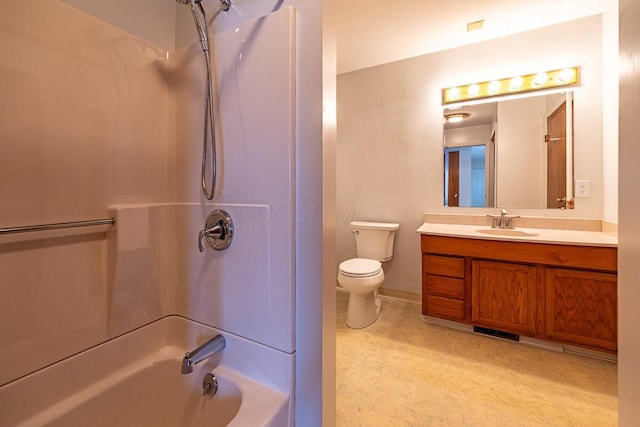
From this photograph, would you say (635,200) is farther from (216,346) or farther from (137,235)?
(137,235)

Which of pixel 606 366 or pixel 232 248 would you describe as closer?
pixel 232 248

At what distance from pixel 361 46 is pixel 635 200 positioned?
2.26 metres

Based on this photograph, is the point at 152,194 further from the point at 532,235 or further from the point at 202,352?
the point at 532,235

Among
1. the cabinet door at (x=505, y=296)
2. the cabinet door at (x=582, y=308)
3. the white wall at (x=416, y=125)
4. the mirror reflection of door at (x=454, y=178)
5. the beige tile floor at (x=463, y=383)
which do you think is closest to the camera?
the beige tile floor at (x=463, y=383)

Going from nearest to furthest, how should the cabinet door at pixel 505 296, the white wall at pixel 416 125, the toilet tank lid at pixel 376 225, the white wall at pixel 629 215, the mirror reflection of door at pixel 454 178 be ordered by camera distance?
the white wall at pixel 629 215 < the cabinet door at pixel 505 296 < the white wall at pixel 416 125 < the mirror reflection of door at pixel 454 178 < the toilet tank lid at pixel 376 225

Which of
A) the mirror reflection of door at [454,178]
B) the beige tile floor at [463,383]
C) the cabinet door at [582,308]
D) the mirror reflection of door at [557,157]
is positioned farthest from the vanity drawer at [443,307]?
the mirror reflection of door at [557,157]

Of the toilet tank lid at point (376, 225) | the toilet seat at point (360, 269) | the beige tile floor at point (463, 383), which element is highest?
the toilet tank lid at point (376, 225)

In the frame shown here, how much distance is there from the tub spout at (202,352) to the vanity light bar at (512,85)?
2.65m

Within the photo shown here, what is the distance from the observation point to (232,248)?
1021mm

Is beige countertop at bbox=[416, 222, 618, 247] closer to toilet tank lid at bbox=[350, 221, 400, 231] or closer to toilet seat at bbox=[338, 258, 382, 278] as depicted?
toilet tank lid at bbox=[350, 221, 400, 231]

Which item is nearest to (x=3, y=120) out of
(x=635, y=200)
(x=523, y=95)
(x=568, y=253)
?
(x=635, y=200)

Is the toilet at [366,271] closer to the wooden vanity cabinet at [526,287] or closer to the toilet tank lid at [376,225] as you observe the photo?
the toilet tank lid at [376,225]

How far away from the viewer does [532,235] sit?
75.3 inches

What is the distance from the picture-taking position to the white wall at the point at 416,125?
1.98 meters
